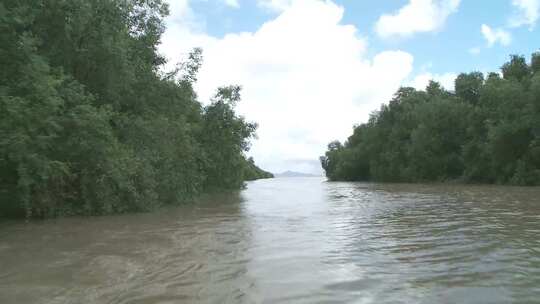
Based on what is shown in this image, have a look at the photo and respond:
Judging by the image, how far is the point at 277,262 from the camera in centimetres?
873

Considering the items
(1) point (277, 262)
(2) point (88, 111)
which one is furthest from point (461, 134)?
(1) point (277, 262)

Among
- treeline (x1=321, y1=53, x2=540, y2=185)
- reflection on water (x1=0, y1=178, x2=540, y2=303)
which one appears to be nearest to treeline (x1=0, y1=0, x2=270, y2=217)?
reflection on water (x1=0, y1=178, x2=540, y2=303)

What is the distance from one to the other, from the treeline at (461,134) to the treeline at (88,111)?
113 ft

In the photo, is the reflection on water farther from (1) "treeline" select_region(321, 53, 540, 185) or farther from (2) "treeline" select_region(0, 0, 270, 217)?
(1) "treeline" select_region(321, 53, 540, 185)

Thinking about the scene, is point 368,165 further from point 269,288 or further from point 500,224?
point 269,288

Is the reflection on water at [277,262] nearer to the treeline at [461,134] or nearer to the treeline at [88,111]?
the treeline at [88,111]

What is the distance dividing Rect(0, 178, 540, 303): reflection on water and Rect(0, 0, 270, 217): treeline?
2.80m

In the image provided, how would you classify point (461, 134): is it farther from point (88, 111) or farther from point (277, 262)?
point (277, 262)

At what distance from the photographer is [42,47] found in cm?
1856

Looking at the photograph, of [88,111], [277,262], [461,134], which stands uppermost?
[461,134]

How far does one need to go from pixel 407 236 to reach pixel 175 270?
19.9 feet

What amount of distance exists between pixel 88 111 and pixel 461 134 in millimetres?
57135

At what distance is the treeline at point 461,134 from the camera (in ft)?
155

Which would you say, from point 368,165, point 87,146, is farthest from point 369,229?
point 368,165
